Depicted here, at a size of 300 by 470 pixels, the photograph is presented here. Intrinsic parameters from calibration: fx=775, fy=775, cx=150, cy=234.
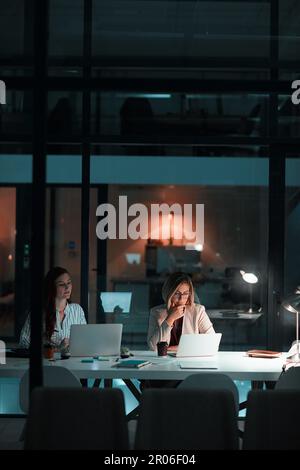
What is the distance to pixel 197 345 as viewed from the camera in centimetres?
571

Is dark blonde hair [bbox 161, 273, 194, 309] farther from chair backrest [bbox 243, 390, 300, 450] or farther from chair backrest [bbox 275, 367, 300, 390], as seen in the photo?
chair backrest [bbox 243, 390, 300, 450]

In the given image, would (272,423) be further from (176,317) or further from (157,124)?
(157,124)

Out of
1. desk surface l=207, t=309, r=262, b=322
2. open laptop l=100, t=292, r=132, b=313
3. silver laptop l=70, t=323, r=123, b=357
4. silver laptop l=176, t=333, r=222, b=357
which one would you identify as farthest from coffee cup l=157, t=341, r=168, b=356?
desk surface l=207, t=309, r=262, b=322

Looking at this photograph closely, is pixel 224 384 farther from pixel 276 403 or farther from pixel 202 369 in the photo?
pixel 276 403

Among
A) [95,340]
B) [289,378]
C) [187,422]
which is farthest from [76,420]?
[95,340]

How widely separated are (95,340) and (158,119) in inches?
117

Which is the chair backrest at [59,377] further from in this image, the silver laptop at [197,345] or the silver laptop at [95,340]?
the silver laptop at [197,345]

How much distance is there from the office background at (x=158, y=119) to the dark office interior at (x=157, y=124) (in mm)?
→ 13

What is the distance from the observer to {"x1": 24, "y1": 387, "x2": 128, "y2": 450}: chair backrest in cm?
345

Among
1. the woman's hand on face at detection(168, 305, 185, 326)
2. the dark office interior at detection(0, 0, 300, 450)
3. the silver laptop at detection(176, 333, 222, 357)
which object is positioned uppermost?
the dark office interior at detection(0, 0, 300, 450)

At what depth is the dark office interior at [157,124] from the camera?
740 cm

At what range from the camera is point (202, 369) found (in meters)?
5.32

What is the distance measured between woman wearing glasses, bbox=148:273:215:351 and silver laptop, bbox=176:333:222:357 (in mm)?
457
